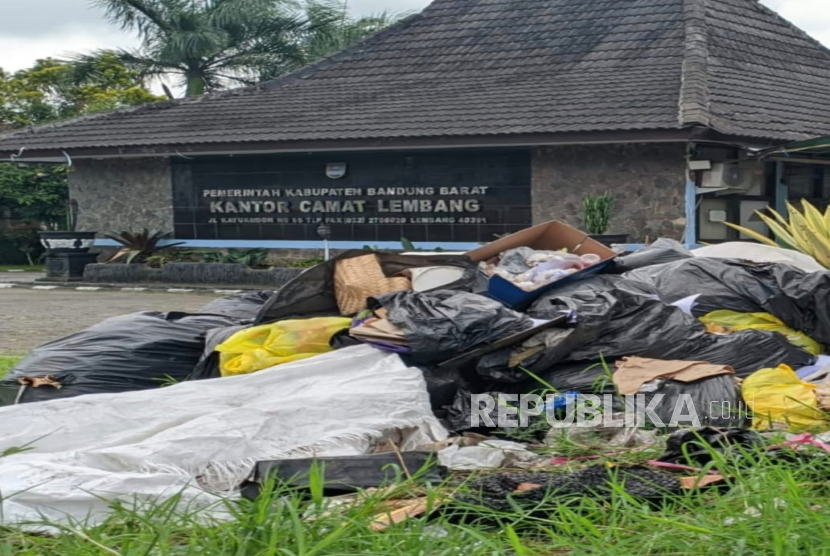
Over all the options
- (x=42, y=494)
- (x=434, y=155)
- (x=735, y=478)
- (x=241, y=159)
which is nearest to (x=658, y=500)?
(x=735, y=478)

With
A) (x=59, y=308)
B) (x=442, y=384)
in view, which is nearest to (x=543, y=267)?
(x=442, y=384)

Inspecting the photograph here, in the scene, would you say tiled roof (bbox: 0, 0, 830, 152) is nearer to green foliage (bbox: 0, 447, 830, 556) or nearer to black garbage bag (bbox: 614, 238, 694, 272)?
black garbage bag (bbox: 614, 238, 694, 272)

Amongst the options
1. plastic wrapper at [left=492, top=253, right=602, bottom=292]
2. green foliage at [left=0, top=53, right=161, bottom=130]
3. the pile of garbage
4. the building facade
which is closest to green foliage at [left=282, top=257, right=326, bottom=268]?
the building facade

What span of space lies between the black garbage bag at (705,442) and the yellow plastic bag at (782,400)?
536mm

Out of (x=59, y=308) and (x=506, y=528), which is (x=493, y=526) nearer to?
(x=506, y=528)

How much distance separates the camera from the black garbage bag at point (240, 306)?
656 cm

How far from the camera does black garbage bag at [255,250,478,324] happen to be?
604 centimetres

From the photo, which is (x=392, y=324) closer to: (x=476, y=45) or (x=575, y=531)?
(x=575, y=531)

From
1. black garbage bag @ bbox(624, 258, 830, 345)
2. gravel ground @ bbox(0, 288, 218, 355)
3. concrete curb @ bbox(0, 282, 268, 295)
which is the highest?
black garbage bag @ bbox(624, 258, 830, 345)

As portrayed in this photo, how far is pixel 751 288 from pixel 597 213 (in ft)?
29.1

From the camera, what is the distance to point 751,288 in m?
6.07

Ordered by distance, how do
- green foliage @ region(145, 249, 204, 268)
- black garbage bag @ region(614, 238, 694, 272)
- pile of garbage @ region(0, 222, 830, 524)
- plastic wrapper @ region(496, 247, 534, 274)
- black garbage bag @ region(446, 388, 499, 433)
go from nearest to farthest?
pile of garbage @ region(0, 222, 830, 524) < black garbage bag @ region(446, 388, 499, 433) < plastic wrapper @ region(496, 247, 534, 274) < black garbage bag @ region(614, 238, 694, 272) < green foliage @ region(145, 249, 204, 268)

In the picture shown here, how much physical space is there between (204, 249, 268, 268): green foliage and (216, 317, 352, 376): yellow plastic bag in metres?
11.8

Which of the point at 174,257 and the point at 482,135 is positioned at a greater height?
the point at 482,135
